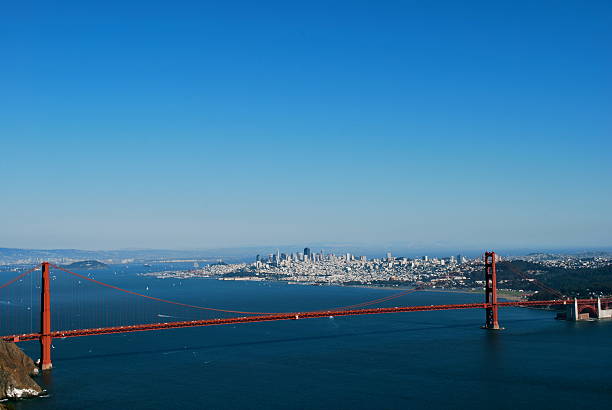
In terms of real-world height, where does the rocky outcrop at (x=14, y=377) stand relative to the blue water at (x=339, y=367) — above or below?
above

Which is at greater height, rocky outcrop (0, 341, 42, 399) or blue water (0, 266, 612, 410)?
rocky outcrop (0, 341, 42, 399)

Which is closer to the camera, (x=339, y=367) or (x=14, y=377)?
(x=14, y=377)

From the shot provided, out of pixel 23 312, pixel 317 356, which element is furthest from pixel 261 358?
pixel 23 312

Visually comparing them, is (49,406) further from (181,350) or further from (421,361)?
(421,361)

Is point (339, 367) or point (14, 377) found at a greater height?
point (14, 377)
